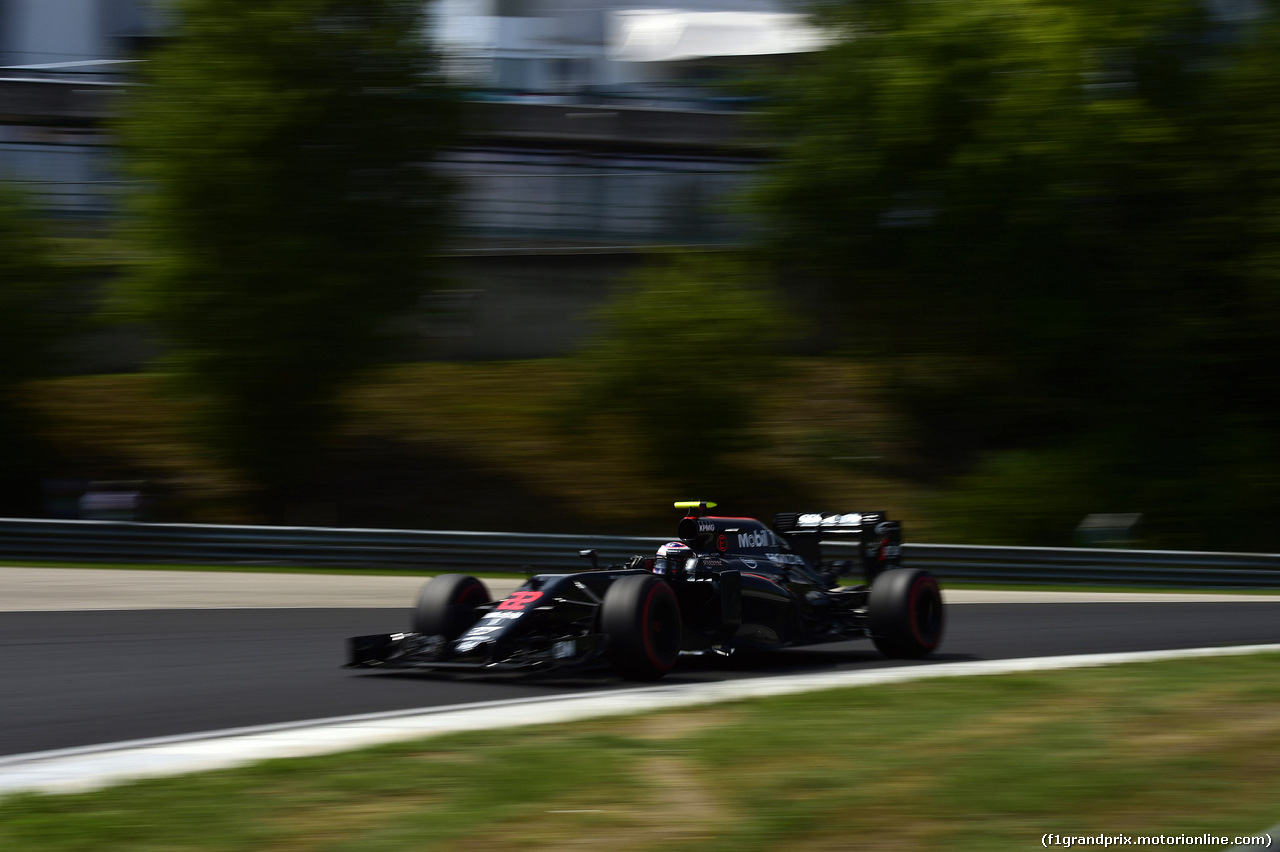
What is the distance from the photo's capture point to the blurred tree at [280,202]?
20.0 metres

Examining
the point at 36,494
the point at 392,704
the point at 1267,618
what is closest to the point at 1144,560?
the point at 1267,618

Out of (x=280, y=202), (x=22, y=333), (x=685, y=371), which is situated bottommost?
(x=685, y=371)

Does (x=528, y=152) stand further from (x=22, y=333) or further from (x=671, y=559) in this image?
(x=671, y=559)

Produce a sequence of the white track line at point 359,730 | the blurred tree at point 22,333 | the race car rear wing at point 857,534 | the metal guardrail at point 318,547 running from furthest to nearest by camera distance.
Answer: the blurred tree at point 22,333
the metal guardrail at point 318,547
the race car rear wing at point 857,534
the white track line at point 359,730

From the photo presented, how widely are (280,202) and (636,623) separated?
1368 centimetres

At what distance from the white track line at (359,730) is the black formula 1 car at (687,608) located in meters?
0.43

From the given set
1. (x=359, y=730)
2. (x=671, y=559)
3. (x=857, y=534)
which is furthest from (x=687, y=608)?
(x=359, y=730)

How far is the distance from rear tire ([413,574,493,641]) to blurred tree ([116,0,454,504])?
1194 cm

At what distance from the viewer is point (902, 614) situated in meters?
10.5

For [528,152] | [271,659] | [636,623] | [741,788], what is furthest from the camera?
[528,152]

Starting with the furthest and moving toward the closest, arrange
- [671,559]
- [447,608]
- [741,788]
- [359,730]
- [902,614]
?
[902,614], [671,559], [447,608], [359,730], [741,788]

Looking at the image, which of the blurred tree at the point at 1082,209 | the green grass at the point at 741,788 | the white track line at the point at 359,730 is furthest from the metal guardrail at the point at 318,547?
the green grass at the point at 741,788

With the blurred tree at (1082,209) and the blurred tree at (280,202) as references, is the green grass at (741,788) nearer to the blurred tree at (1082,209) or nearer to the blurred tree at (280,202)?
the blurred tree at (280,202)

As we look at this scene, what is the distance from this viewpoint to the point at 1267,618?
1422 cm
